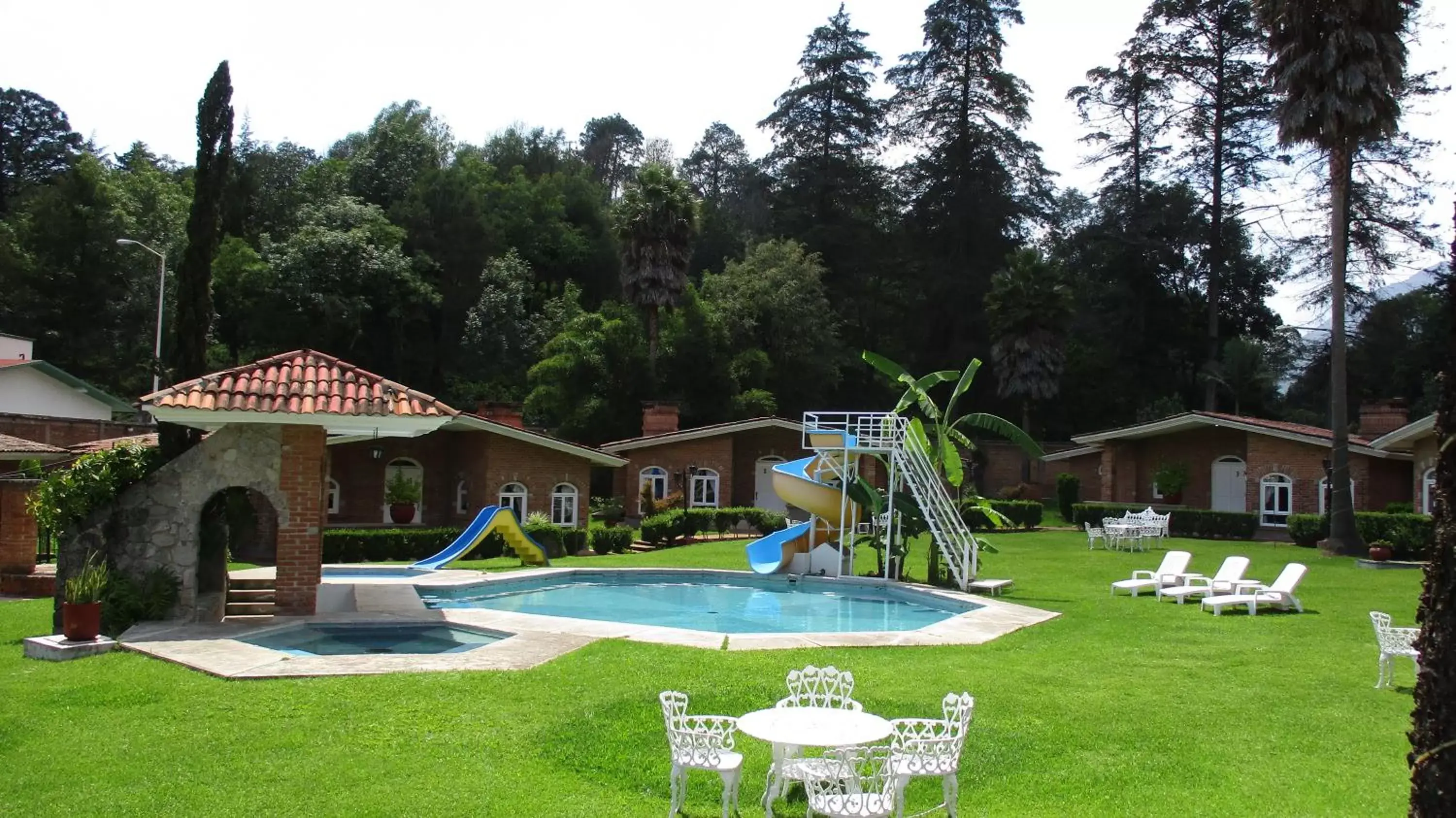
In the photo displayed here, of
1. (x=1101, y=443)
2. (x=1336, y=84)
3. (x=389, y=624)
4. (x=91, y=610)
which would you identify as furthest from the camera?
(x=1101, y=443)

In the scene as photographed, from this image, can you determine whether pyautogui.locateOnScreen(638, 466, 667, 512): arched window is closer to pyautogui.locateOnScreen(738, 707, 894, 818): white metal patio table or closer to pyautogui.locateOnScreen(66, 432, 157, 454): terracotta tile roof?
pyautogui.locateOnScreen(66, 432, 157, 454): terracotta tile roof

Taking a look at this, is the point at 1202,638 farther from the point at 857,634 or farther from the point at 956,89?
the point at 956,89

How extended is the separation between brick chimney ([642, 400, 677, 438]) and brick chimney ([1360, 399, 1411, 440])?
22.1 m

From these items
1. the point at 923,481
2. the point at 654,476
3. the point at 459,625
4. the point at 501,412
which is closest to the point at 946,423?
the point at 923,481

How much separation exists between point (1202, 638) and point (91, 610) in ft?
43.5

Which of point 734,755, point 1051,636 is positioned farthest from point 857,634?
point 734,755

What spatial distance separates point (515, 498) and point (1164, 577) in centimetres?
1857

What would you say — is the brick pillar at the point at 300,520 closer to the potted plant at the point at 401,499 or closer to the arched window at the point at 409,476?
the potted plant at the point at 401,499

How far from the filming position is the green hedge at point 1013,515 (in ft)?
117

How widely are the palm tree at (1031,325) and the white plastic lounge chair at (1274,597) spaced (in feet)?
93.5

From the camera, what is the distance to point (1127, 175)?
5269cm

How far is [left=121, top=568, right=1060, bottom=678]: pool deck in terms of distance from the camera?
10.3m

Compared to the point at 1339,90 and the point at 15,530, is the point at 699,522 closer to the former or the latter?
the point at 15,530

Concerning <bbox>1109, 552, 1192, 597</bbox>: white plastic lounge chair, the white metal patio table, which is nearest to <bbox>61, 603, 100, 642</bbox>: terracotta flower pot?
the white metal patio table
